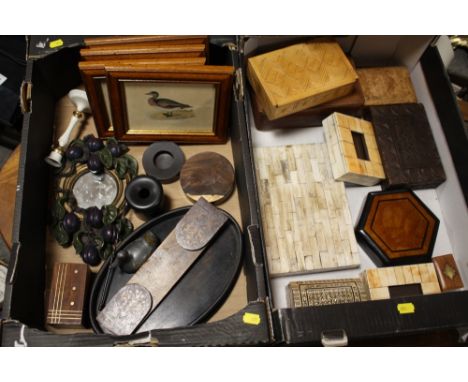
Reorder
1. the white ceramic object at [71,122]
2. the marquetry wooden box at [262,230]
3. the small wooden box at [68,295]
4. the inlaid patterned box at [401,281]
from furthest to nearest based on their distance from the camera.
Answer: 1. the white ceramic object at [71,122]
2. the inlaid patterned box at [401,281]
3. the small wooden box at [68,295]
4. the marquetry wooden box at [262,230]

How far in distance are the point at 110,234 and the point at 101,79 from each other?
458 millimetres

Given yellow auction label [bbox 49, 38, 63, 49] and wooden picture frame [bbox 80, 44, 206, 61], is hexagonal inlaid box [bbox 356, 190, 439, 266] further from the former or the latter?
yellow auction label [bbox 49, 38, 63, 49]

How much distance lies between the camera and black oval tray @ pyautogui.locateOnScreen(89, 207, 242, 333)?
1092 millimetres

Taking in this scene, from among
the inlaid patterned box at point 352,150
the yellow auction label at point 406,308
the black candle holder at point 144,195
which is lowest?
the yellow auction label at point 406,308

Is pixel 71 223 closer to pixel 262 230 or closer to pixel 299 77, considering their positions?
pixel 262 230

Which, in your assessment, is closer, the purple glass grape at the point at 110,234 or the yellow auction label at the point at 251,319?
the yellow auction label at the point at 251,319

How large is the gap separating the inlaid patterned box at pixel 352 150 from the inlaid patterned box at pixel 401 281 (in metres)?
0.30

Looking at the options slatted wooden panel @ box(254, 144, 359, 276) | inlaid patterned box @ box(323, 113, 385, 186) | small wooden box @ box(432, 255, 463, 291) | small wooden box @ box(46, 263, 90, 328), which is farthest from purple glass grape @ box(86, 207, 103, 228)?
small wooden box @ box(432, 255, 463, 291)

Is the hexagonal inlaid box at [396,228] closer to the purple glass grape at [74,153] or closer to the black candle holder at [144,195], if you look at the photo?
the black candle holder at [144,195]

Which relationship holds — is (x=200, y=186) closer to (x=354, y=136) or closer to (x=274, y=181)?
(x=274, y=181)

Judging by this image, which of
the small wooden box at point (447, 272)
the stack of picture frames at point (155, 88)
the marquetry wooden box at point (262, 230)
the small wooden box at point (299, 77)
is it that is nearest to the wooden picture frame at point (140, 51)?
the stack of picture frames at point (155, 88)

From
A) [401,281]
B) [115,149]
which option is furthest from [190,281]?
[401,281]

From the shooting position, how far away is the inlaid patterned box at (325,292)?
1098 mm

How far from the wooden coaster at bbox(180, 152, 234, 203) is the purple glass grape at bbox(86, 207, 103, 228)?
26 cm
